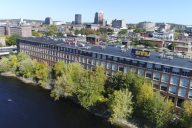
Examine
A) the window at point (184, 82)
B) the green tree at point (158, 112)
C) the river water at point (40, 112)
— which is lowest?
the river water at point (40, 112)

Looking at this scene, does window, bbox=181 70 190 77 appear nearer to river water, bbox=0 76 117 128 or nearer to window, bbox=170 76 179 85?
window, bbox=170 76 179 85

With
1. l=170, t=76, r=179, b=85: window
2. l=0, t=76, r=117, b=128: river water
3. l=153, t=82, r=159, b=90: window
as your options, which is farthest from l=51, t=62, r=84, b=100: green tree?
l=170, t=76, r=179, b=85: window

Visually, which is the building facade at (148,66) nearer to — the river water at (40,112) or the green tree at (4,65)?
the river water at (40,112)

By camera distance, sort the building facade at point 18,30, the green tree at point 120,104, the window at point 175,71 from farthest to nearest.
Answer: the building facade at point 18,30 < the window at point 175,71 < the green tree at point 120,104

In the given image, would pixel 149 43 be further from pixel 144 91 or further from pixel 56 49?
pixel 144 91

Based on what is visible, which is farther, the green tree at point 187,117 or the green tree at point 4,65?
the green tree at point 4,65

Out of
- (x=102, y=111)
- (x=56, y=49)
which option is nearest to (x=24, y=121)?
(x=102, y=111)

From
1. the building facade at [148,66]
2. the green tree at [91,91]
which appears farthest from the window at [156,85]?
the green tree at [91,91]

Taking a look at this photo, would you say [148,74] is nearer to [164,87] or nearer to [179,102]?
[164,87]
